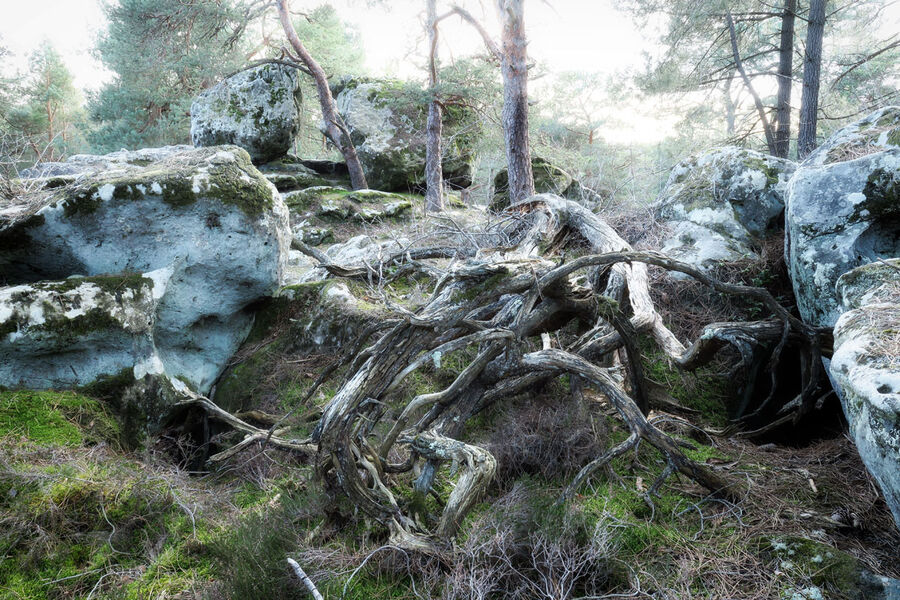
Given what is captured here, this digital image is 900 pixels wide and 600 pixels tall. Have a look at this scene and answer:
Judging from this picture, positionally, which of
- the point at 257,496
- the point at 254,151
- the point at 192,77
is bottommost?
the point at 257,496

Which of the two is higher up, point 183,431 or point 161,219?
A: point 161,219

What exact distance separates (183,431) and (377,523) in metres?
2.58

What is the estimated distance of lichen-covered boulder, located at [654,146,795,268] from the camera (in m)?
5.79

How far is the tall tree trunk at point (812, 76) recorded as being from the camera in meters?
9.11

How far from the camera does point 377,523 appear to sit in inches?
112

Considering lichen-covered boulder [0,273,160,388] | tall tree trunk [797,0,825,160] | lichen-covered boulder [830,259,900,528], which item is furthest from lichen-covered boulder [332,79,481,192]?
lichen-covered boulder [830,259,900,528]

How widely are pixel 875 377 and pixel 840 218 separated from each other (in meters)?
2.58

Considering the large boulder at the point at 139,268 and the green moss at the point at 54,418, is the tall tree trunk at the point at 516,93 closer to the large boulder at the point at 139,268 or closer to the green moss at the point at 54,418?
the large boulder at the point at 139,268

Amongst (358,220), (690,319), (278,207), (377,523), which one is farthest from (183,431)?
(358,220)

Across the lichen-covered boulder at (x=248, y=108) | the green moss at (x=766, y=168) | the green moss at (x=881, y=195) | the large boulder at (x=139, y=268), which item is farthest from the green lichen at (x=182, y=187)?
the lichen-covered boulder at (x=248, y=108)

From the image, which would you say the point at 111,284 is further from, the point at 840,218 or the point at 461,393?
the point at 840,218

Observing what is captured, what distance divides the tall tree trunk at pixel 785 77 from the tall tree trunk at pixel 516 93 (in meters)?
5.48

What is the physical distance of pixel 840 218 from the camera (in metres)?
4.16

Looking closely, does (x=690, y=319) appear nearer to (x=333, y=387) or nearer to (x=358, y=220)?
(x=333, y=387)
